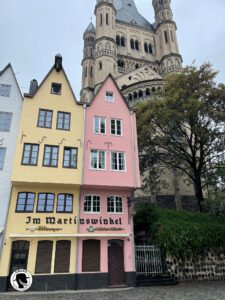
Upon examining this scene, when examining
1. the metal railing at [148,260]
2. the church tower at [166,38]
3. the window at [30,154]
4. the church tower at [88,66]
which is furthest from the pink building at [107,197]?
the church tower at [166,38]

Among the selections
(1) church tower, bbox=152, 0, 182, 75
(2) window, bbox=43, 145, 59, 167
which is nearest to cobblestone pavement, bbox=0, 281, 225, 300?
(2) window, bbox=43, 145, 59, 167

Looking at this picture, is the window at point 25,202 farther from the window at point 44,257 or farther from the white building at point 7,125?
the window at point 44,257

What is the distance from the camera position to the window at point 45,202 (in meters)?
15.1

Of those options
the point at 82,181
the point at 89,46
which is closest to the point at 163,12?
the point at 89,46

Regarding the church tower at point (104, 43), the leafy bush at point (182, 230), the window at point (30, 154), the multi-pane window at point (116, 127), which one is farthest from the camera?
the church tower at point (104, 43)

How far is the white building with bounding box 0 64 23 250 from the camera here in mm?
14860

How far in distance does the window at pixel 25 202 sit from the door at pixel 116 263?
5.97m

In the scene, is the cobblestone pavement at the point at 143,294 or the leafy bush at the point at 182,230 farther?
the leafy bush at the point at 182,230

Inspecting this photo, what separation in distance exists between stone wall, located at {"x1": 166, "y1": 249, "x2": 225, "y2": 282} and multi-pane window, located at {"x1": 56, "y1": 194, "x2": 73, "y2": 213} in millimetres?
7987

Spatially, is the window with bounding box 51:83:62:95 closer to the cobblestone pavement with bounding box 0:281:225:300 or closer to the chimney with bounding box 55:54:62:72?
the chimney with bounding box 55:54:62:72

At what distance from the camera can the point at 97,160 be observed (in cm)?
1681

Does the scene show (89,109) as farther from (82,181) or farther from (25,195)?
(25,195)

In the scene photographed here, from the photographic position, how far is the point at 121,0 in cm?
7869

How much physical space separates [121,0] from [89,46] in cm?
2978
